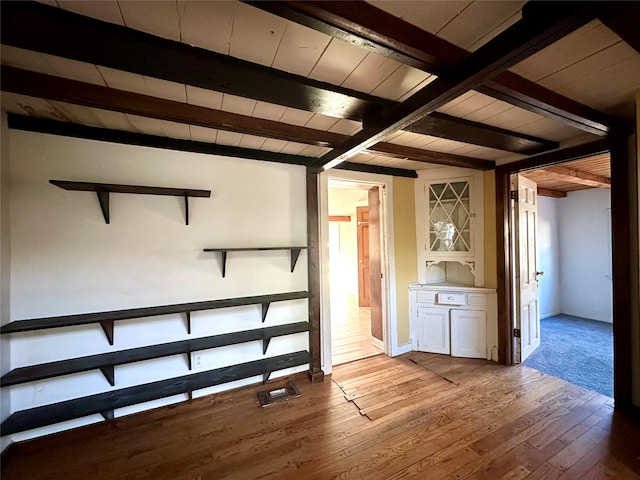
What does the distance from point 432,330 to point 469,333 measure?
0.40m

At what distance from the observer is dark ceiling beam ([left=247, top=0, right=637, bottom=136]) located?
0.85 meters

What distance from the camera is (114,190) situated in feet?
6.34

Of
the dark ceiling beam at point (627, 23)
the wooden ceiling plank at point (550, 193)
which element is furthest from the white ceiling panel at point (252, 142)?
the wooden ceiling plank at point (550, 193)

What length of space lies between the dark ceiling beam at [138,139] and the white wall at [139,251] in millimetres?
53

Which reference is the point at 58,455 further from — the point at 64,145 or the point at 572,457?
the point at 572,457

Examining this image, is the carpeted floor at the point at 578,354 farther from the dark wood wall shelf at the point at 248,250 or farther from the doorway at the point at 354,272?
the dark wood wall shelf at the point at 248,250

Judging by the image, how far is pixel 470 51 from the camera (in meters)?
1.17

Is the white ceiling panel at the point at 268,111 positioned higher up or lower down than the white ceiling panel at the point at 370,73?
higher up

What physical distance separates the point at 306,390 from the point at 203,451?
97 centimetres

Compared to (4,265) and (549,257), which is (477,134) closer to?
(4,265)

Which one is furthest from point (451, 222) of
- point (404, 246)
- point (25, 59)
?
point (25, 59)

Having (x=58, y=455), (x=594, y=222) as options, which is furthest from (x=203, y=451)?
(x=594, y=222)

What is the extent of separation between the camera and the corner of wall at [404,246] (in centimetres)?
332

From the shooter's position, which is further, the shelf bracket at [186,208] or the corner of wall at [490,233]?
the corner of wall at [490,233]
